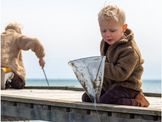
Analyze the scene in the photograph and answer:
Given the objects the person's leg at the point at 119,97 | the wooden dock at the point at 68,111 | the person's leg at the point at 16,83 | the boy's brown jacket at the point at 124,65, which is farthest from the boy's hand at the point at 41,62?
the person's leg at the point at 119,97

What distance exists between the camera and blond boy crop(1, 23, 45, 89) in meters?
5.46

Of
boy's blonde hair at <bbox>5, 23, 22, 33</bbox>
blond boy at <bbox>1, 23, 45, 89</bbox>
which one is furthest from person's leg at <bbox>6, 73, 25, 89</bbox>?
boy's blonde hair at <bbox>5, 23, 22, 33</bbox>

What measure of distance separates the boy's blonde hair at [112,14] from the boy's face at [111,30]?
4 centimetres

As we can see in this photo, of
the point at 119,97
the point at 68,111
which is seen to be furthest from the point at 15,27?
the point at 119,97

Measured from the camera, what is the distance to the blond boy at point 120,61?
2.63 metres

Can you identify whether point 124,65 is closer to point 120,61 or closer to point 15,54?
point 120,61

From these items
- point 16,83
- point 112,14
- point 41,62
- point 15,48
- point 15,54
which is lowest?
point 16,83

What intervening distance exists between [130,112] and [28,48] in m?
3.57

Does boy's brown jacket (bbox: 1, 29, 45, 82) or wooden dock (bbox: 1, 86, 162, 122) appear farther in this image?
boy's brown jacket (bbox: 1, 29, 45, 82)

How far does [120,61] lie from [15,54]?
3.44 m

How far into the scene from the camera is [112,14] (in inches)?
103

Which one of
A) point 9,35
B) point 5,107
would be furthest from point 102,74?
point 9,35

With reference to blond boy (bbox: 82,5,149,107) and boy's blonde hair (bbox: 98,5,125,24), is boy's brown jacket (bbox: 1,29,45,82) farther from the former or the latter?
boy's blonde hair (bbox: 98,5,125,24)

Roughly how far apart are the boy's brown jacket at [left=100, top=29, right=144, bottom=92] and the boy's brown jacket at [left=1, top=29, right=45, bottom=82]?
291 centimetres
